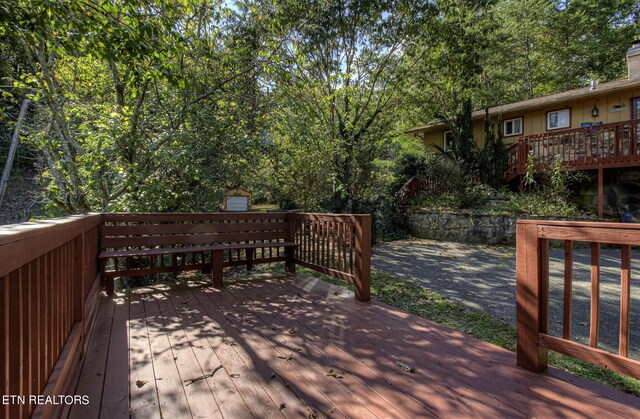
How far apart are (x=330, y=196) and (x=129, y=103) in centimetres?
498

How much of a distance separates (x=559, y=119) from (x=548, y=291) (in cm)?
1251

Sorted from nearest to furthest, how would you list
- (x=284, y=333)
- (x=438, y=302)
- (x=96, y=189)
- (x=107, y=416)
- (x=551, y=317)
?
(x=107, y=416), (x=284, y=333), (x=551, y=317), (x=438, y=302), (x=96, y=189)

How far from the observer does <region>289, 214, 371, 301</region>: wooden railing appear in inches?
141

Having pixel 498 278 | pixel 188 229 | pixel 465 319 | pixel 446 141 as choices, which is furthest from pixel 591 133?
pixel 188 229

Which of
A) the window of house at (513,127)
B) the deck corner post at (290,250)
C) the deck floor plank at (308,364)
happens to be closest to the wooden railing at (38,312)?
the deck floor plank at (308,364)

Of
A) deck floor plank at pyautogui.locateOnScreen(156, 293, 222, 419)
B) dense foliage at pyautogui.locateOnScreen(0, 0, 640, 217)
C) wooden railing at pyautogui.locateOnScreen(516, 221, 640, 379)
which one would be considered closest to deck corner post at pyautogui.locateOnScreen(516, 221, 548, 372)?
wooden railing at pyautogui.locateOnScreen(516, 221, 640, 379)

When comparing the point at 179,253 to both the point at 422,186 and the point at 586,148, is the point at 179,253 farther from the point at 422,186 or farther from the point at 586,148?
the point at 586,148

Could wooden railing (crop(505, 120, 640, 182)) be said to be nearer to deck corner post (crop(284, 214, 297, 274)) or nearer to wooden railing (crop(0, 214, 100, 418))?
deck corner post (crop(284, 214, 297, 274))

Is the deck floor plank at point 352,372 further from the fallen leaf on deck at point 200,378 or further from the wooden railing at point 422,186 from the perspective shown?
the wooden railing at point 422,186

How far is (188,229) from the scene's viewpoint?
14.2 feet

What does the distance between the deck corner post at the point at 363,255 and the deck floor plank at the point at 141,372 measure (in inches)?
82.2

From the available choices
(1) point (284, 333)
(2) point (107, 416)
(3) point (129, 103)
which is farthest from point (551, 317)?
(3) point (129, 103)

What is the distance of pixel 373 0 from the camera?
7.46 m

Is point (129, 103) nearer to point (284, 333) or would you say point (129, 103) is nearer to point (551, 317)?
point (284, 333)
